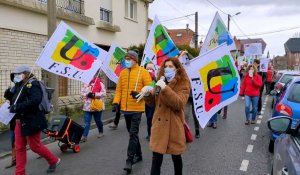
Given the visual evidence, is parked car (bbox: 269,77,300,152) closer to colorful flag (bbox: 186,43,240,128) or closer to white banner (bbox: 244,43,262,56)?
colorful flag (bbox: 186,43,240,128)

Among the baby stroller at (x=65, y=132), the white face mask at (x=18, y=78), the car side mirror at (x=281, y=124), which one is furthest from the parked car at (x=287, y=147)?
the baby stroller at (x=65, y=132)

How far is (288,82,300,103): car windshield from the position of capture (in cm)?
679

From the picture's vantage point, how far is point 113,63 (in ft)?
33.0

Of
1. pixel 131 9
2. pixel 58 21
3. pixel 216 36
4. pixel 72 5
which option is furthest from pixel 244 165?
pixel 131 9

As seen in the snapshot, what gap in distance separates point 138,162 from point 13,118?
2128mm

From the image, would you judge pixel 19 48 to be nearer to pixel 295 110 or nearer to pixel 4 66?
pixel 4 66

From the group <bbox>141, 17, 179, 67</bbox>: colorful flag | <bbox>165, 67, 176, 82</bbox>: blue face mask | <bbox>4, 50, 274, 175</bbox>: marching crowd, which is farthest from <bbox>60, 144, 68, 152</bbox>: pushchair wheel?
<bbox>165, 67, 176, 82</bbox>: blue face mask

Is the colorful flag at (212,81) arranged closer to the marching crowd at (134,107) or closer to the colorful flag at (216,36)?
the marching crowd at (134,107)

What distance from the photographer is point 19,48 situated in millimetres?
11742

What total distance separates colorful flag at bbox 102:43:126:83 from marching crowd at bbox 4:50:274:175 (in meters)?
1.83

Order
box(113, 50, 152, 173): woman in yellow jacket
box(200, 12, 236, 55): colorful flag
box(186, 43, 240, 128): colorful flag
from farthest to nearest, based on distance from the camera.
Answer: box(200, 12, 236, 55): colorful flag
box(186, 43, 240, 128): colorful flag
box(113, 50, 152, 173): woman in yellow jacket

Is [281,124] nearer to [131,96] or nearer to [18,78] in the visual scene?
[131,96]

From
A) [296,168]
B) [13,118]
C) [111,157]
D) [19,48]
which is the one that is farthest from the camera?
[19,48]

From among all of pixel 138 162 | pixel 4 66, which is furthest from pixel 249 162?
pixel 4 66
